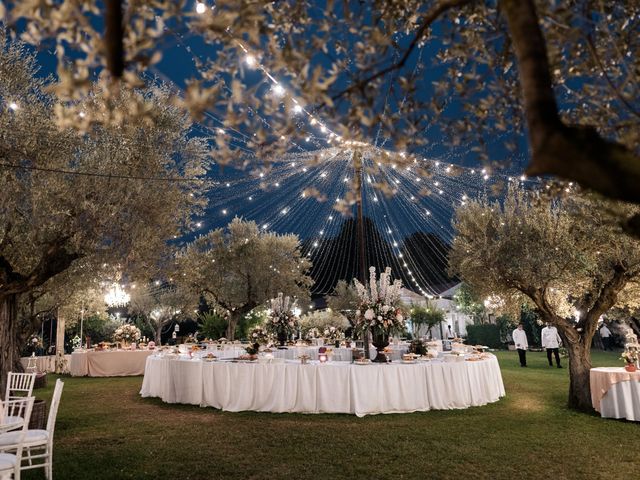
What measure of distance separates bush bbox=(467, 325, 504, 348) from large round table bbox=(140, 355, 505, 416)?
17.9 metres

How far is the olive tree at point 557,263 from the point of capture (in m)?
7.29

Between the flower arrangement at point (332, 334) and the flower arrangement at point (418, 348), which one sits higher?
the flower arrangement at point (332, 334)

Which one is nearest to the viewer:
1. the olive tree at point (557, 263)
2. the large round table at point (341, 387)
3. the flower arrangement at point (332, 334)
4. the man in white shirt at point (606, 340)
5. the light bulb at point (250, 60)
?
the light bulb at point (250, 60)

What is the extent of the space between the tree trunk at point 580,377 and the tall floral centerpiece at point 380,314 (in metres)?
3.13

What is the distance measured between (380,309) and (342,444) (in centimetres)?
315

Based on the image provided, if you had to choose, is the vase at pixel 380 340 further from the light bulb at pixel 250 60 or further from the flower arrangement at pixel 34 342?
the flower arrangement at pixel 34 342

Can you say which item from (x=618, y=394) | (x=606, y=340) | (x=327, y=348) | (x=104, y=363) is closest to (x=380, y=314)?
(x=327, y=348)

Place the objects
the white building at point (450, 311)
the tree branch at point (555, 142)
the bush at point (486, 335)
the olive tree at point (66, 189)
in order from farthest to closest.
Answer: the white building at point (450, 311) < the bush at point (486, 335) < the olive tree at point (66, 189) < the tree branch at point (555, 142)

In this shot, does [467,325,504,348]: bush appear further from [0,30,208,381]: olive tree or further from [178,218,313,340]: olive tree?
[0,30,208,381]: olive tree

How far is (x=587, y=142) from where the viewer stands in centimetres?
144

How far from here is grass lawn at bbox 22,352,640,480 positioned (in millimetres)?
4797

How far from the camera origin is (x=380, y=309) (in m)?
8.52

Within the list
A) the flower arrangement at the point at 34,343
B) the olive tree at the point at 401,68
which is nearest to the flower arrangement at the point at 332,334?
the olive tree at the point at 401,68

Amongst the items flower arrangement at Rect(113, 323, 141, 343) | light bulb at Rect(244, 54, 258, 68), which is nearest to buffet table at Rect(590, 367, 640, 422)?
light bulb at Rect(244, 54, 258, 68)
